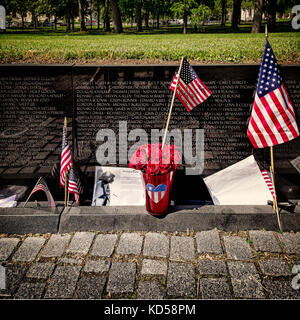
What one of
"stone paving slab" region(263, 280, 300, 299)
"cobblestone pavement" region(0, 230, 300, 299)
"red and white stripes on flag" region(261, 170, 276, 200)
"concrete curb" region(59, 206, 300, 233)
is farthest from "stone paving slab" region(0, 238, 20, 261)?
"red and white stripes on flag" region(261, 170, 276, 200)

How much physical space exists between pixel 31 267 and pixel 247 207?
2.75 metres

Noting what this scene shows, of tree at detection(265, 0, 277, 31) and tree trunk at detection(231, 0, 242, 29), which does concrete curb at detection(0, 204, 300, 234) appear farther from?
tree trunk at detection(231, 0, 242, 29)

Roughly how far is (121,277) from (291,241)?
2.09 meters

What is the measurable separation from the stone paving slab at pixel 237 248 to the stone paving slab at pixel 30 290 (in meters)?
2.01

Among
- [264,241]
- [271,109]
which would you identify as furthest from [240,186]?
[271,109]

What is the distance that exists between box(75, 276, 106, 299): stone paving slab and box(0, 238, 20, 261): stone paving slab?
1.04 meters

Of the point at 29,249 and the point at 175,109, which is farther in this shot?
the point at 175,109

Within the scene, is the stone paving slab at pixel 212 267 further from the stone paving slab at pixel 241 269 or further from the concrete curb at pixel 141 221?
the concrete curb at pixel 141 221

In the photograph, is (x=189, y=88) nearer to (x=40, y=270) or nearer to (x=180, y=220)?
(x=180, y=220)

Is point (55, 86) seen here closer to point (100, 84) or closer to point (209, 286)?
point (100, 84)

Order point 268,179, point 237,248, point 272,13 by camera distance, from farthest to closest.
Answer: point 272,13 → point 268,179 → point 237,248

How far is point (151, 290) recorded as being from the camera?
2898mm

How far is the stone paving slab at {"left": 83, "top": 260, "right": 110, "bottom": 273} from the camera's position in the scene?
3172 mm
